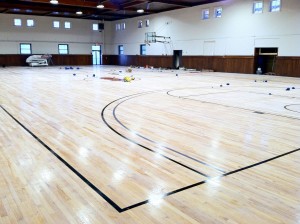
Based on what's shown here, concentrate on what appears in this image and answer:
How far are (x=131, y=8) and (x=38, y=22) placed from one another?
10879 millimetres

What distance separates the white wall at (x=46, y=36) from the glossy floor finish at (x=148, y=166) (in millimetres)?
25904

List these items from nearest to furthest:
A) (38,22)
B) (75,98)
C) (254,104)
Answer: (254,104) < (75,98) < (38,22)

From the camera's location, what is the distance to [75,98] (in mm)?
8734

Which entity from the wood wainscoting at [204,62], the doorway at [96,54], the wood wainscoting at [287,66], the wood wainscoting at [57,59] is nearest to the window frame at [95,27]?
the doorway at [96,54]

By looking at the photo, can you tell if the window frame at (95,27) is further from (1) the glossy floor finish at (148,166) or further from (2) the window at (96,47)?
(1) the glossy floor finish at (148,166)

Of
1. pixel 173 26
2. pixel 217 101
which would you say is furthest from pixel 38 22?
pixel 217 101

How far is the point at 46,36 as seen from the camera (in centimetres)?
3112

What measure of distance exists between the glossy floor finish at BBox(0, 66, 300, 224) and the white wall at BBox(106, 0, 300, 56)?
1347 cm

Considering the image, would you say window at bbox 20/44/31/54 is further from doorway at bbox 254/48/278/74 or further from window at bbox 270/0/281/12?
window at bbox 270/0/281/12

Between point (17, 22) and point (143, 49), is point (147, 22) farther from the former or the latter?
point (17, 22)

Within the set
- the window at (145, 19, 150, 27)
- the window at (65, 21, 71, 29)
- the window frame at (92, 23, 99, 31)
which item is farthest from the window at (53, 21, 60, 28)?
the window at (145, 19, 150, 27)

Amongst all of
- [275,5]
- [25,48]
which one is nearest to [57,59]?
[25,48]

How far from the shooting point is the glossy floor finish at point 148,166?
2475mm

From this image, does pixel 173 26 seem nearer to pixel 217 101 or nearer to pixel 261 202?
pixel 217 101
